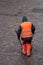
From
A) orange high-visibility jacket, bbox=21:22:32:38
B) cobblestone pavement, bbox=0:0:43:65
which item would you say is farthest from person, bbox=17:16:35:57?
cobblestone pavement, bbox=0:0:43:65

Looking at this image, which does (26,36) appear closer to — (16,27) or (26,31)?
(26,31)

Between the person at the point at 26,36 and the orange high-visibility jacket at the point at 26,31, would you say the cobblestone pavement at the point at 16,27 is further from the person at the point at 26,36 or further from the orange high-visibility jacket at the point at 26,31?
the orange high-visibility jacket at the point at 26,31

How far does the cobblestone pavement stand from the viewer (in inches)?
461

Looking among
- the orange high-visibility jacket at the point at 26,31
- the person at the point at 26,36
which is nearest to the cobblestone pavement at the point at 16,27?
the person at the point at 26,36

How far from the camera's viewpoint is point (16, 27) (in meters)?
16.0

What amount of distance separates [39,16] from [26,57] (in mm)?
6772

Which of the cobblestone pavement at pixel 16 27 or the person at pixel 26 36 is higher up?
the person at pixel 26 36

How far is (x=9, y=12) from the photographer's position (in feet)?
64.5

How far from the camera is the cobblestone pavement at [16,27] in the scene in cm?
1171

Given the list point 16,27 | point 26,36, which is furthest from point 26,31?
point 16,27

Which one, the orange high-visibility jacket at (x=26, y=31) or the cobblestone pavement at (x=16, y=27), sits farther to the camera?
the orange high-visibility jacket at (x=26, y=31)

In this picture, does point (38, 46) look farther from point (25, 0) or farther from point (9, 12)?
point (25, 0)

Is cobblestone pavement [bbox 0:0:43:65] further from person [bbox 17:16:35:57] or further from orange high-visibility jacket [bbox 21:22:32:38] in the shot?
orange high-visibility jacket [bbox 21:22:32:38]

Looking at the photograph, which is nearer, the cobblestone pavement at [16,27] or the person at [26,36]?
the cobblestone pavement at [16,27]
